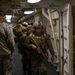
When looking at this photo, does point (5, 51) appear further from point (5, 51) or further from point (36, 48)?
point (36, 48)

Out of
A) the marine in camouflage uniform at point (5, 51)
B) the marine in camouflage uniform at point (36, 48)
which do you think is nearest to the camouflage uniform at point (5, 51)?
the marine in camouflage uniform at point (5, 51)

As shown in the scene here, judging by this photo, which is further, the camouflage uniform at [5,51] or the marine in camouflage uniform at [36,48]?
the marine in camouflage uniform at [36,48]

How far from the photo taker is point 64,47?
22.4 ft

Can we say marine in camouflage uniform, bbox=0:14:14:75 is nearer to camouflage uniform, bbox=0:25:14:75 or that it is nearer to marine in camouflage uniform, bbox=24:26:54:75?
camouflage uniform, bbox=0:25:14:75

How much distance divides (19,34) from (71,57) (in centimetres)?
237

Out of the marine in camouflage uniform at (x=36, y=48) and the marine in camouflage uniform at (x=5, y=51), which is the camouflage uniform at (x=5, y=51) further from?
the marine in camouflage uniform at (x=36, y=48)

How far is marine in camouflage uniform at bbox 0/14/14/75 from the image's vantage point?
5.85 m

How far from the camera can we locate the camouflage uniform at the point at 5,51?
5.85 metres

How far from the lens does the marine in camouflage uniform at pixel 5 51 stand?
585cm

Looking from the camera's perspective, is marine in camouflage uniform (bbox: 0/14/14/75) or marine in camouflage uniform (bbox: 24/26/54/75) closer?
marine in camouflage uniform (bbox: 0/14/14/75)

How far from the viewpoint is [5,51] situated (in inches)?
230

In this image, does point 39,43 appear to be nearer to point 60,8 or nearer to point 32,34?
point 32,34

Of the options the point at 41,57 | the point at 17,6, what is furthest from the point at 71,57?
the point at 17,6

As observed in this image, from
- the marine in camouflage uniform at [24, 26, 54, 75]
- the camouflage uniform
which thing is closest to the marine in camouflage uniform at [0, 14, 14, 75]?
the camouflage uniform
